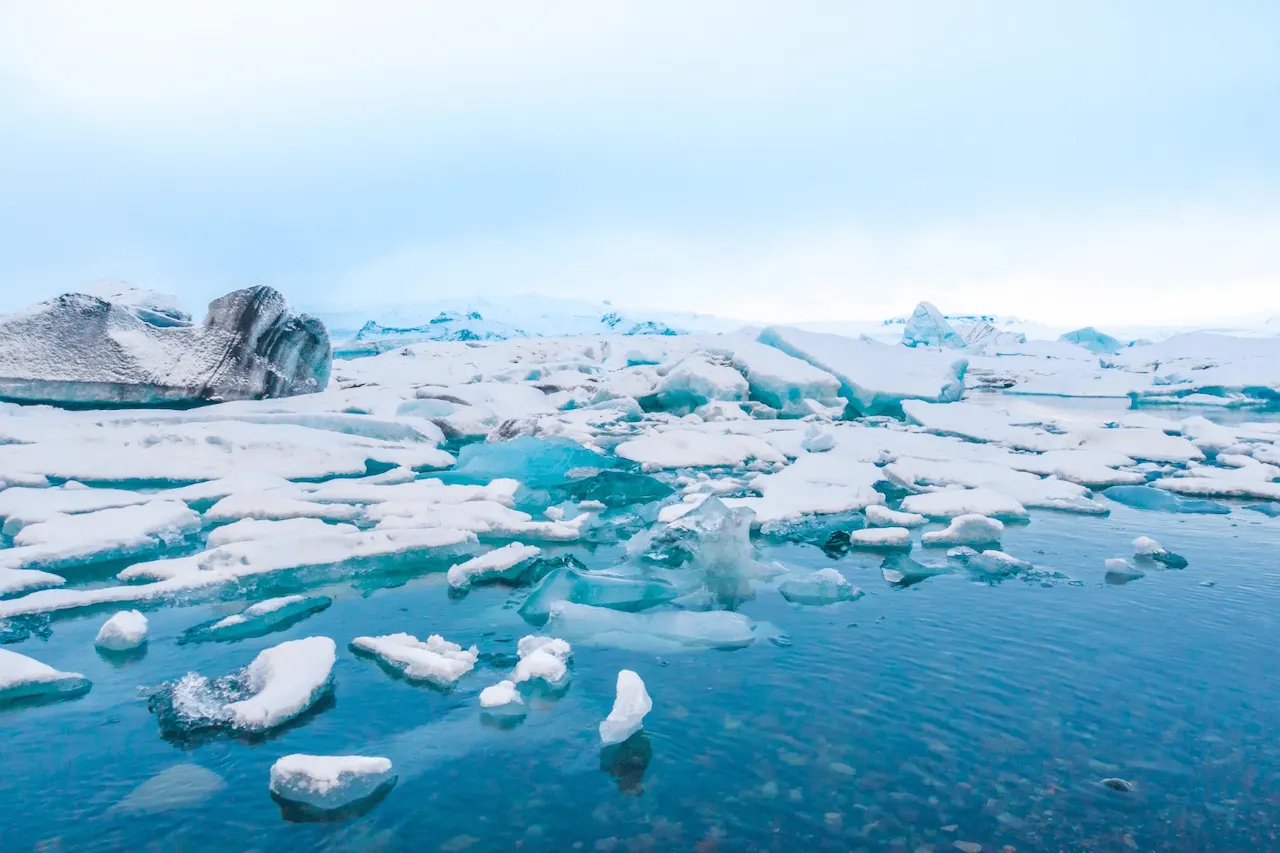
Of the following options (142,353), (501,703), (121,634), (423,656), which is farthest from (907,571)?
(142,353)

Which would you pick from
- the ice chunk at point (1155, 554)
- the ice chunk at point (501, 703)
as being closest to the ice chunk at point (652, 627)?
the ice chunk at point (501, 703)

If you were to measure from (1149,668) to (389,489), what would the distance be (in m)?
4.87

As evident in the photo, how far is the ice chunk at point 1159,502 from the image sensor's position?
584 cm

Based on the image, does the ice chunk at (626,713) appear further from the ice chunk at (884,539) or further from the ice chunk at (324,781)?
the ice chunk at (884,539)

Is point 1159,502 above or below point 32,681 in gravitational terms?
below

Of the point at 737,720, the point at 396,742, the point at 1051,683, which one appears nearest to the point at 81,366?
the point at 396,742

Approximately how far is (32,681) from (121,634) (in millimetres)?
390

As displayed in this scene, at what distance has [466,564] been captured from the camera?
3.93 m

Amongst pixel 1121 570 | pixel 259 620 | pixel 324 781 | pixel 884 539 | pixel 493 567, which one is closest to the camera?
pixel 324 781

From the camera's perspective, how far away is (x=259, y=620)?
326 centimetres

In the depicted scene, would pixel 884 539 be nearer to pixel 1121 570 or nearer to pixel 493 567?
pixel 1121 570

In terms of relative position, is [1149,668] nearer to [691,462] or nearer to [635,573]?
[635,573]

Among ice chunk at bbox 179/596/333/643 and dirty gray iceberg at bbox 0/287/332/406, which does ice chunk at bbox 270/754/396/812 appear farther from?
dirty gray iceberg at bbox 0/287/332/406

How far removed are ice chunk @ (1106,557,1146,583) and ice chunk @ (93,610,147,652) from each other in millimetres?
4637
